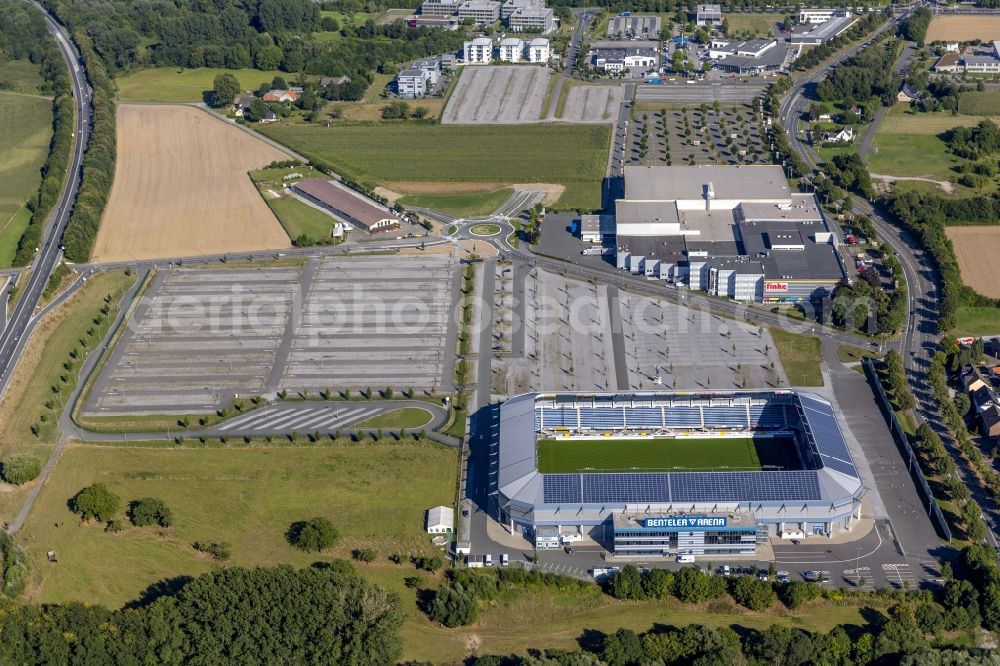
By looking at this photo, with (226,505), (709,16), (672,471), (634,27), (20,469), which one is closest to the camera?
(672,471)

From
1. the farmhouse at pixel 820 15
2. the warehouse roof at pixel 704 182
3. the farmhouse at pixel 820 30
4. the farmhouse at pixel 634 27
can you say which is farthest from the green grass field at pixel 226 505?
the farmhouse at pixel 820 15

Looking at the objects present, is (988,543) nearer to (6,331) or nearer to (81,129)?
(6,331)

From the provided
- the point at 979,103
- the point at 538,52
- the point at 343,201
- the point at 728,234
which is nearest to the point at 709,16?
the point at 538,52

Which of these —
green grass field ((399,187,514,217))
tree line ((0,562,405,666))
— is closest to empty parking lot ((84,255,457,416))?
green grass field ((399,187,514,217))

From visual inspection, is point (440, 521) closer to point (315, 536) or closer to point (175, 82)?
point (315, 536)

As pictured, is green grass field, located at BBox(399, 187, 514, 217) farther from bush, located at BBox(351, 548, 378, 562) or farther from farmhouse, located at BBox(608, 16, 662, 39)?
farmhouse, located at BBox(608, 16, 662, 39)

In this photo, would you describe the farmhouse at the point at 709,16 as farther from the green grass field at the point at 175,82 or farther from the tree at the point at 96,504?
the tree at the point at 96,504
